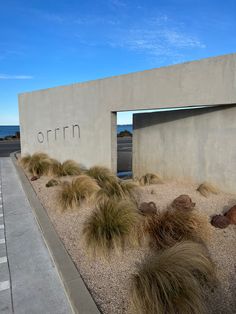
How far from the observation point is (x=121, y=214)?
3.59 metres

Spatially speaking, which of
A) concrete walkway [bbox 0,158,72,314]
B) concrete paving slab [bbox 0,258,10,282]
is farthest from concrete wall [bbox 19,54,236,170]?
concrete paving slab [bbox 0,258,10,282]

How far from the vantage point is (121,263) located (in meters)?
2.96

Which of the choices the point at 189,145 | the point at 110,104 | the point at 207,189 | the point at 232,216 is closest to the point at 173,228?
the point at 232,216

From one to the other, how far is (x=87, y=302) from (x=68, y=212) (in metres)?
2.45

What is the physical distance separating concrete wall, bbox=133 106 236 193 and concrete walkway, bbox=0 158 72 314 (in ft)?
12.4

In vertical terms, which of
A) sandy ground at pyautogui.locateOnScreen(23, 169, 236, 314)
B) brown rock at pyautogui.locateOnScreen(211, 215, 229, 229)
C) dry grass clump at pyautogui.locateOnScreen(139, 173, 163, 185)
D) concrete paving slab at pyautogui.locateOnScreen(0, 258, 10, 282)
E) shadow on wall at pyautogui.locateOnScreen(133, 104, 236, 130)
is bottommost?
concrete paving slab at pyautogui.locateOnScreen(0, 258, 10, 282)

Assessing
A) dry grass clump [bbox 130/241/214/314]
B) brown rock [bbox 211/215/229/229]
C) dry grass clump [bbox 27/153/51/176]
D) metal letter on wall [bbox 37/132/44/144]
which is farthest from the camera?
metal letter on wall [bbox 37/132/44/144]

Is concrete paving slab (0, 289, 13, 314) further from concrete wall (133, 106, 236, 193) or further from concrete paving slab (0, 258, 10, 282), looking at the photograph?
concrete wall (133, 106, 236, 193)

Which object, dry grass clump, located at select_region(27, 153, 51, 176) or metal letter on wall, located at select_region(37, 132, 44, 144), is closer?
dry grass clump, located at select_region(27, 153, 51, 176)

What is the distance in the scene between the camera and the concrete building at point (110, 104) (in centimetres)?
527

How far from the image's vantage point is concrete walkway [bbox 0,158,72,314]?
239 centimetres

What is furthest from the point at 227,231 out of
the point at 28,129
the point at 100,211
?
the point at 28,129

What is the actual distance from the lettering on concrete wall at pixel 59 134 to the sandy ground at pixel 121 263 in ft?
13.4

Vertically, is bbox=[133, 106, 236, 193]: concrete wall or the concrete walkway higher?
bbox=[133, 106, 236, 193]: concrete wall
